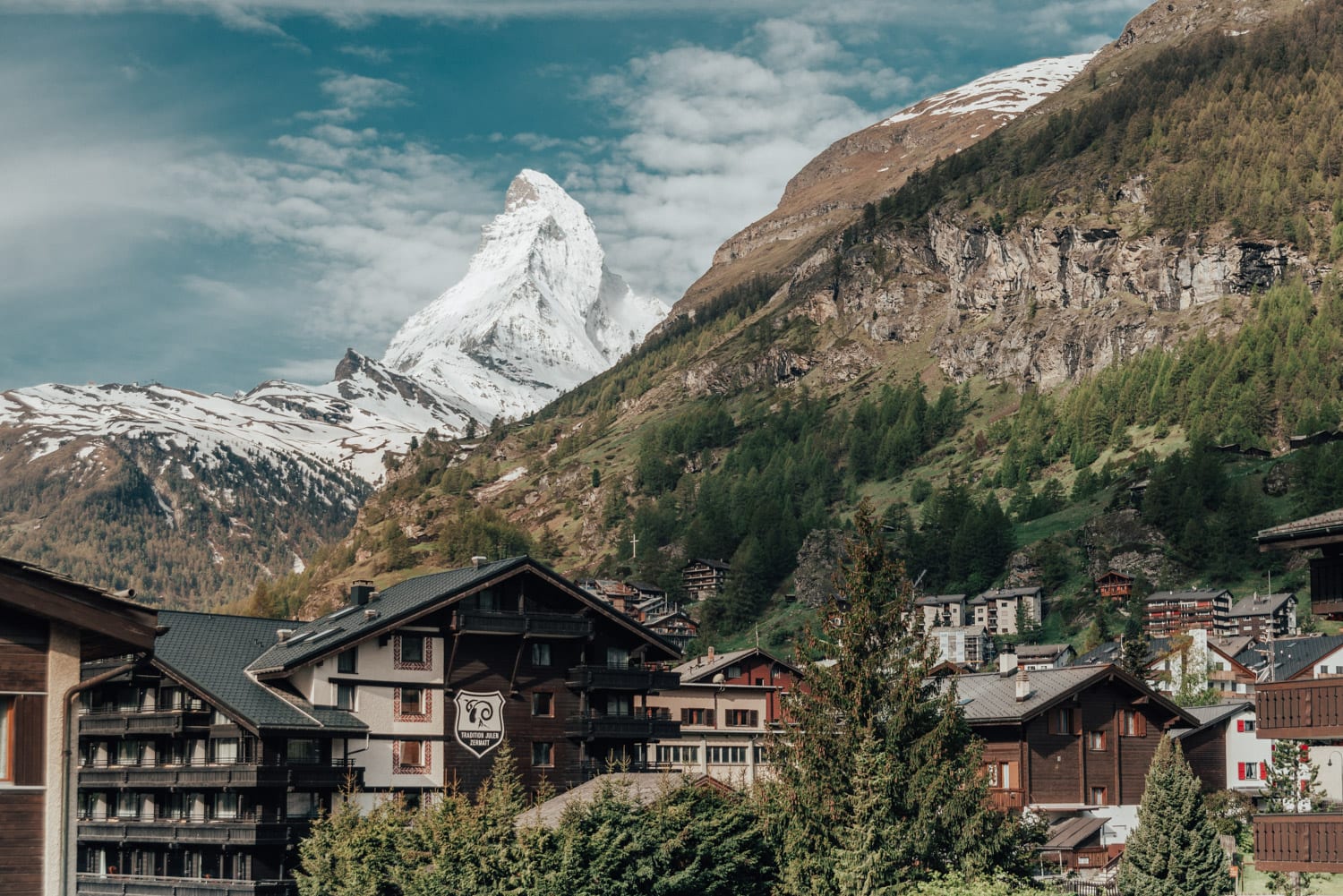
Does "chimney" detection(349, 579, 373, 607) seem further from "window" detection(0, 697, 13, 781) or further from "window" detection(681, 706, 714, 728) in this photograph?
"window" detection(0, 697, 13, 781)

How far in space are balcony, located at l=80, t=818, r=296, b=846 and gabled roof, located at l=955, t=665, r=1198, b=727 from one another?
31.6 metres

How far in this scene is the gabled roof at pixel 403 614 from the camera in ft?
233

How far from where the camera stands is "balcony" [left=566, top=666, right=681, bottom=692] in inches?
3056

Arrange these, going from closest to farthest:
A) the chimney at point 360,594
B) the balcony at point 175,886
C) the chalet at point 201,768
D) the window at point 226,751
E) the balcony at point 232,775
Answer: the balcony at point 232,775
the balcony at point 175,886
the chalet at point 201,768
the window at point 226,751
the chimney at point 360,594

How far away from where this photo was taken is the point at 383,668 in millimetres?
73375

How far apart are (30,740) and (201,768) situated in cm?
5005

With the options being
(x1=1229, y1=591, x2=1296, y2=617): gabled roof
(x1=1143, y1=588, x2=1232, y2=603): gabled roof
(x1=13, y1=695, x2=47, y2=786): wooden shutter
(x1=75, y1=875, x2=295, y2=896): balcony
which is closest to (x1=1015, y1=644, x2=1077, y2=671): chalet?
(x1=1143, y1=588, x2=1232, y2=603): gabled roof

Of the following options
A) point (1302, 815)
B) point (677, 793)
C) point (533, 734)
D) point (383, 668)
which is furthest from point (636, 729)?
point (1302, 815)

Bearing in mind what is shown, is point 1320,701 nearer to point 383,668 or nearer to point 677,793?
point 677,793

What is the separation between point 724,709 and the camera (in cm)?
10531

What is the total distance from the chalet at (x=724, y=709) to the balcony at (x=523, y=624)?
23.9m

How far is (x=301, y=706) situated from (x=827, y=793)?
2849 cm

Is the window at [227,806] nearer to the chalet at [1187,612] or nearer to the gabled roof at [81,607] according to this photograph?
the gabled roof at [81,607]

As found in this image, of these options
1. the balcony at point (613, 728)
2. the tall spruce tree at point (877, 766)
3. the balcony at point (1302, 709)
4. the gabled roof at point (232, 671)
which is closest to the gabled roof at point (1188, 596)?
the balcony at point (613, 728)
